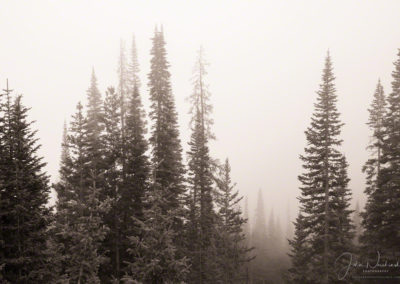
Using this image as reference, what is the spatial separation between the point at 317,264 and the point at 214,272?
9322 mm

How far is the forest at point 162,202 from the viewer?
62.5 ft

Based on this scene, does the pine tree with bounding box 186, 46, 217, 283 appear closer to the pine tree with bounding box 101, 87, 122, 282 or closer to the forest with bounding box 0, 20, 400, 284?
the forest with bounding box 0, 20, 400, 284

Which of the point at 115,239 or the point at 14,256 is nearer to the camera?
the point at 14,256

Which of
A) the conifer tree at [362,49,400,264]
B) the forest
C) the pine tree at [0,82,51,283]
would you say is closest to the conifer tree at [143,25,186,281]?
the forest

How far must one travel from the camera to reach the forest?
62.5ft

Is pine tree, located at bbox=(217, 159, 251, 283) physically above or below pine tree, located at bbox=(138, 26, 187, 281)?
below

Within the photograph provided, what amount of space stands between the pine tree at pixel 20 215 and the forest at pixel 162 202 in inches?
2.7

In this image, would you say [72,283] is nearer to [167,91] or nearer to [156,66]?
[167,91]

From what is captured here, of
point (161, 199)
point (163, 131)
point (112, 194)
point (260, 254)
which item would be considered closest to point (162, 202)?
point (161, 199)

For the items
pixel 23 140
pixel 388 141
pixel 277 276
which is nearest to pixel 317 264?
pixel 388 141

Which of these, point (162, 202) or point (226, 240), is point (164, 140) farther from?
point (226, 240)

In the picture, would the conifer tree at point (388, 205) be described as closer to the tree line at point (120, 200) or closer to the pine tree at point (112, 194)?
the tree line at point (120, 200)

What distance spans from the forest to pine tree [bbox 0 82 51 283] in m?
0.07

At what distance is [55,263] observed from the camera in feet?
64.2
